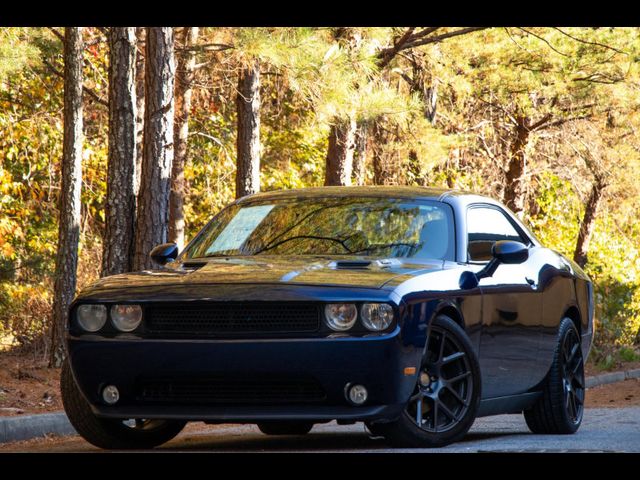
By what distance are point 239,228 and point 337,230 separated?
0.77 meters

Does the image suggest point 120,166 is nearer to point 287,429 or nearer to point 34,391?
point 34,391

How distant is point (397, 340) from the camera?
23.5 ft

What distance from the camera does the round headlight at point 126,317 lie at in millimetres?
7438

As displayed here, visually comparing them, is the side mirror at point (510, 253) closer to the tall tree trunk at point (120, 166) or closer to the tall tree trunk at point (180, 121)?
the tall tree trunk at point (120, 166)

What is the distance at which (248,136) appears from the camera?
23094mm

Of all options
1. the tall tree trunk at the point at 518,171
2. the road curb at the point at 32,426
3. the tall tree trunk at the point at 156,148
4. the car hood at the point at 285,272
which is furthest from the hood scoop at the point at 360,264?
the tall tree trunk at the point at 518,171

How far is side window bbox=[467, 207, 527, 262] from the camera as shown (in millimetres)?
8867

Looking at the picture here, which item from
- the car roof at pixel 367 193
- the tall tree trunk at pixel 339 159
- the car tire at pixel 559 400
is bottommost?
the car tire at pixel 559 400

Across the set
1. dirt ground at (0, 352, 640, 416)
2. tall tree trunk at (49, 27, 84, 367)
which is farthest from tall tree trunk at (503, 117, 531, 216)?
tall tree trunk at (49, 27, 84, 367)

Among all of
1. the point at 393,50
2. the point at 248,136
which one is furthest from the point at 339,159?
the point at 393,50

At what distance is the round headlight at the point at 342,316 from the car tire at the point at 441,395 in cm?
66
